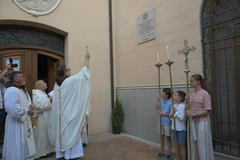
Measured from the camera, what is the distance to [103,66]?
20.7ft

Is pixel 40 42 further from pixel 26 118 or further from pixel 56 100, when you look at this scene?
pixel 26 118

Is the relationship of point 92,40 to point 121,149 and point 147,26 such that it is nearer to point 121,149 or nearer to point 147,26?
point 147,26

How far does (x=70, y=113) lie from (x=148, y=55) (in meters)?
2.62

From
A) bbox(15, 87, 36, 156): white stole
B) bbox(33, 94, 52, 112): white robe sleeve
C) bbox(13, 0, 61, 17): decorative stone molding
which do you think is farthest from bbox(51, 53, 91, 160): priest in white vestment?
bbox(13, 0, 61, 17): decorative stone molding

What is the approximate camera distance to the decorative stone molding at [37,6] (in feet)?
16.8

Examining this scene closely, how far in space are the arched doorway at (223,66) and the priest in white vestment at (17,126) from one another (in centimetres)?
350

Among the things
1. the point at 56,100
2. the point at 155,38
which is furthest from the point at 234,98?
the point at 56,100

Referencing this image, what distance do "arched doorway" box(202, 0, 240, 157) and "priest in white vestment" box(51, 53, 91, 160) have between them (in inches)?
99.9

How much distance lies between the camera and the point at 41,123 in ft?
14.0

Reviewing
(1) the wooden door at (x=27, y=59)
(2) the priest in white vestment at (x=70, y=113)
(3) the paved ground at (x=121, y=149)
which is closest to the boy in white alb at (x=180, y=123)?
(3) the paved ground at (x=121, y=149)

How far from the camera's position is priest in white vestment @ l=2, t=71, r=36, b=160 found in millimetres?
3293

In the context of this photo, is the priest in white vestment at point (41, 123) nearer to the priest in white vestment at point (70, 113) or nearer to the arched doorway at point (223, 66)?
the priest in white vestment at point (70, 113)

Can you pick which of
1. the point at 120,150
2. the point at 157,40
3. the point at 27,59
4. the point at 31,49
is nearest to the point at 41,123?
the point at 120,150

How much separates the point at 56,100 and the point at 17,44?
240cm
